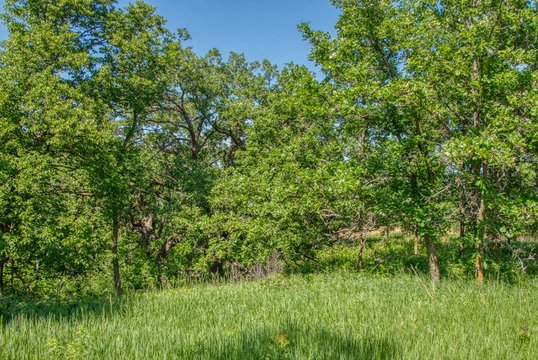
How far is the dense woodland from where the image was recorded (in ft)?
24.0

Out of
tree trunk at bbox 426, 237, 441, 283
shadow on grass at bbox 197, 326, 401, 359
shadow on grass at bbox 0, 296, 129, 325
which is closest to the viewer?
shadow on grass at bbox 197, 326, 401, 359

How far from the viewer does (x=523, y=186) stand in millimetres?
7680

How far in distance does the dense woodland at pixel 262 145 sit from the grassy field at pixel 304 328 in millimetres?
2518

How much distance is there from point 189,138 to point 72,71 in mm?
7001

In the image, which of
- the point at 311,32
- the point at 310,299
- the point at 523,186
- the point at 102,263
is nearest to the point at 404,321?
the point at 310,299

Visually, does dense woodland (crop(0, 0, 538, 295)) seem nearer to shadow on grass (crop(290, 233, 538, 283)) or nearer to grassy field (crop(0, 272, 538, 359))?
shadow on grass (crop(290, 233, 538, 283))

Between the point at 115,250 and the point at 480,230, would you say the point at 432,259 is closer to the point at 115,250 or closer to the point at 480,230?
the point at 480,230

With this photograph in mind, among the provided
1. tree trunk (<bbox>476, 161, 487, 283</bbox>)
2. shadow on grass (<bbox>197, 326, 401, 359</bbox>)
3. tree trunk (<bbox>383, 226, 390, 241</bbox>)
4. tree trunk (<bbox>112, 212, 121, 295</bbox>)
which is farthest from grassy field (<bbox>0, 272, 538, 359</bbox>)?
tree trunk (<bbox>112, 212, 121, 295</bbox>)

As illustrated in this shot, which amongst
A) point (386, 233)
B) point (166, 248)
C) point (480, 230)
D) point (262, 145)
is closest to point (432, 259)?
point (480, 230)

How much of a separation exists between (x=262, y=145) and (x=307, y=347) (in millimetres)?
12788

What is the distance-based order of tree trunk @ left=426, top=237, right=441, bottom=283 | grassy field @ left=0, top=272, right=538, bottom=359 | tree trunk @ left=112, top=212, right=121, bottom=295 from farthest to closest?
1. tree trunk @ left=112, top=212, right=121, bottom=295
2. tree trunk @ left=426, top=237, right=441, bottom=283
3. grassy field @ left=0, top=272, right=538, bottom=359

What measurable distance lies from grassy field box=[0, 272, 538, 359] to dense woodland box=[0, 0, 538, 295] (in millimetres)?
2518

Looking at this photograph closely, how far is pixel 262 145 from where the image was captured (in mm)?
15570

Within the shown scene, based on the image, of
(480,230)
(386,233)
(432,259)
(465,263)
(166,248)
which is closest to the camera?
(480,230)
